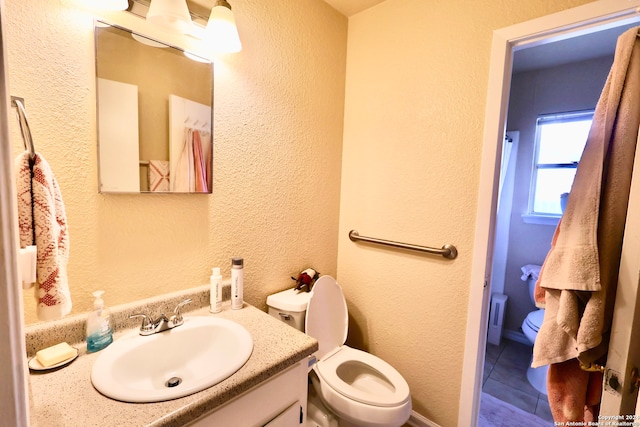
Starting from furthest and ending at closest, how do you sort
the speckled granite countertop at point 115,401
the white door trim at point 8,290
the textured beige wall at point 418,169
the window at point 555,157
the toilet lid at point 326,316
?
the window at point 555,157 < the toilet lid at point 326,316 < the textured beige wall at point 418,169 < the speckled granite countertop at point 115,401 < the white door trim at point 8,290

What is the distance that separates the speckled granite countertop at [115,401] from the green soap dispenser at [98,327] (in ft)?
0.09

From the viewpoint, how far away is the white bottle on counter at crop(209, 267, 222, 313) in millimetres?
1115

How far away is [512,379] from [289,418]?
1978 mm

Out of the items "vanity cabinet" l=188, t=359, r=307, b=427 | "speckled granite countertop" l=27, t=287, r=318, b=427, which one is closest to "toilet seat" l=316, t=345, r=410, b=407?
"vanity cabinet" l=188, t=359, r=307, b=427

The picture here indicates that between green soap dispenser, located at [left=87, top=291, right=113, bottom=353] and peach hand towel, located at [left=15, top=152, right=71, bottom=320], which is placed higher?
peach hand towel, located at [left=15, top=152, right=71, bottom=320]

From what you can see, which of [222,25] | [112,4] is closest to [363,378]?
[222,25]

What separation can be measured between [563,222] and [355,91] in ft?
4.12

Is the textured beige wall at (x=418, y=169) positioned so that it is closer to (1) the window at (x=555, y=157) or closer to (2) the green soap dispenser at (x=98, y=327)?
(2) the green soap dispenser at (x=98, y=327)

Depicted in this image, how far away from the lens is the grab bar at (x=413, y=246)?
1330 millimetres

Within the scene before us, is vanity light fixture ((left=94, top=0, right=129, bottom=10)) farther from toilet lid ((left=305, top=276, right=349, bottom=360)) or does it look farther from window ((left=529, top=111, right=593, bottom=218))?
window ((left=529, top=111, right=593, bottom=218))

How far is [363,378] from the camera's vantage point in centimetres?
147

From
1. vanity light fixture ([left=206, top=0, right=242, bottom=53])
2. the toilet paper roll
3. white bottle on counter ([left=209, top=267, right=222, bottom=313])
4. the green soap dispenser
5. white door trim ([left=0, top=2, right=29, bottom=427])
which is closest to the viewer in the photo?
white door trim ([left=0, top=2, right=29, bottom=427])

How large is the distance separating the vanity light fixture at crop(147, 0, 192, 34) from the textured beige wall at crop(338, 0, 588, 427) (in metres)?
1.02

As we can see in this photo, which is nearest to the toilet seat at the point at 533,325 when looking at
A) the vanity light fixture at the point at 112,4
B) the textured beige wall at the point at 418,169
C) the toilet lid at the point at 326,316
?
the textured beige wall at the point at 418,169
